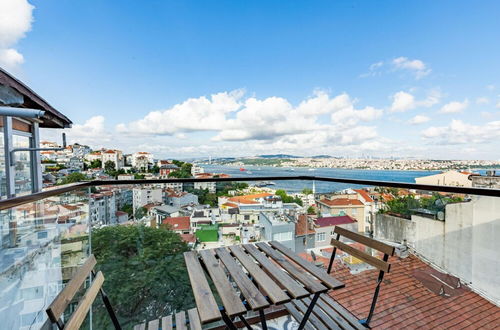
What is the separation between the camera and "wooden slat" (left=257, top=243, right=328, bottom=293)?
4.58 feet

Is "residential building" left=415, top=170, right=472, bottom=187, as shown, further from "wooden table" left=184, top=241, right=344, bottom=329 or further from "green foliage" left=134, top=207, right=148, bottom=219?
"green foliage" left=134, top=207, right=148, bottom=219

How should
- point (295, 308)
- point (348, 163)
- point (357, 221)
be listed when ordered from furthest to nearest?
point (348, 163) < point (357, 221) < point (295, 308)

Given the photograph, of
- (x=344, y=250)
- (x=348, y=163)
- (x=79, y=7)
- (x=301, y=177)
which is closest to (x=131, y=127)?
(x=79, y=7)

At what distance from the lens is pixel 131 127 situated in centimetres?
2006

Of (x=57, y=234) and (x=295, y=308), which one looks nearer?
(x=295, y=308)

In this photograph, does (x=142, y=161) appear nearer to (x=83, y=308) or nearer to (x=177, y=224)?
(x=177, y=224)

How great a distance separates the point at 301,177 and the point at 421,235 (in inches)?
61.5

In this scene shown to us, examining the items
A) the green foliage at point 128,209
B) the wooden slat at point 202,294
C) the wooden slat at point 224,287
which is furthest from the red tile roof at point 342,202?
the green foliage at point 128,209

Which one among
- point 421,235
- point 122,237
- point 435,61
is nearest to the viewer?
point 421,235

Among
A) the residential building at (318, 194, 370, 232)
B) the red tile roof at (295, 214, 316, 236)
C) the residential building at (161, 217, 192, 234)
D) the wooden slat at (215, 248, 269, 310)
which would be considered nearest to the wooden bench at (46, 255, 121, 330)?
the wooden slat at (215, 248, 269, 310)

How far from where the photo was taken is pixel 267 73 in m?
14.4

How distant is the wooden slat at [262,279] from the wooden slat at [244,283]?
0.12 feet

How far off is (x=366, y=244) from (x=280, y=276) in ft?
2.50

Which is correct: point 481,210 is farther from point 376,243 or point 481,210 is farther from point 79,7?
point 79,7
